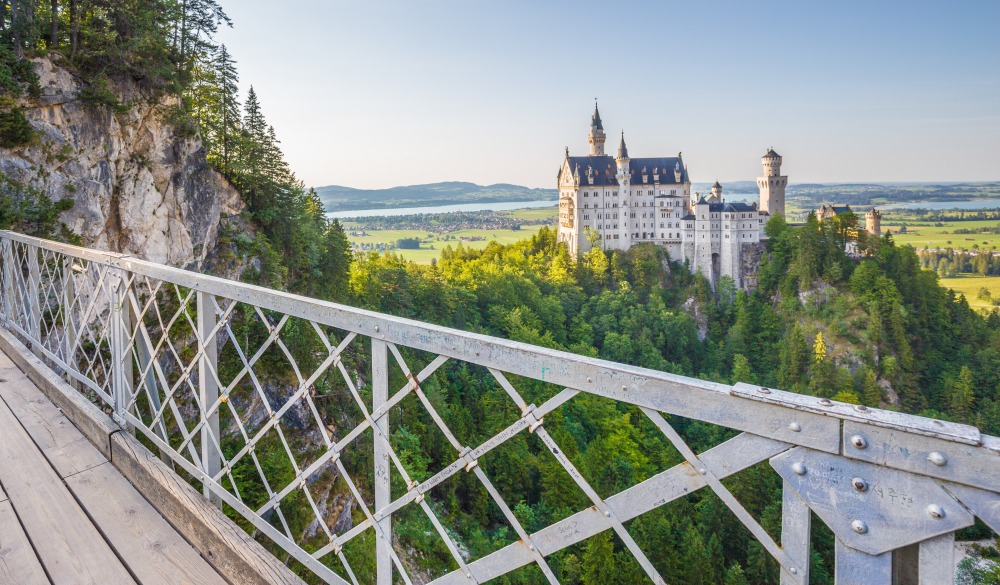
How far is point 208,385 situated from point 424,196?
16813cm

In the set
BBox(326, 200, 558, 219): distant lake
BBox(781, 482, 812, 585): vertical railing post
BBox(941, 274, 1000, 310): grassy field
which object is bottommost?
BBox(941, 274, 1000, 310): grassy field

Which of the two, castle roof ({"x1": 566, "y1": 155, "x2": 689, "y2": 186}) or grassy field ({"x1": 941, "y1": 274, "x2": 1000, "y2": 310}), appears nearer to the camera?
castle roof ({"x1": 566, "y1": 155, "x2": 689, "y2": 186})

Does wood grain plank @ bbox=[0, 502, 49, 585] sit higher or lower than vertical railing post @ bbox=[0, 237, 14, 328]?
lower

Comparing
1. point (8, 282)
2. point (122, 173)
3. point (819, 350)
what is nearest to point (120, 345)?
point (8, 282)

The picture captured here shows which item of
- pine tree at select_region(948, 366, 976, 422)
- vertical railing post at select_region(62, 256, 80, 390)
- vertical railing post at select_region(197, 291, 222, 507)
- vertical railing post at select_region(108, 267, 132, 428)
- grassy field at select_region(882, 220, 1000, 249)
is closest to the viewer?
vertical railing post at select_region(197, 291, 222, 507)

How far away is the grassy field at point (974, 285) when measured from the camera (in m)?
82.2

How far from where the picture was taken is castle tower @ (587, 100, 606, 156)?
3164 inches

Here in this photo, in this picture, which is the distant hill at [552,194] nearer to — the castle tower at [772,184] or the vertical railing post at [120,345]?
the castle tower at [772,184]

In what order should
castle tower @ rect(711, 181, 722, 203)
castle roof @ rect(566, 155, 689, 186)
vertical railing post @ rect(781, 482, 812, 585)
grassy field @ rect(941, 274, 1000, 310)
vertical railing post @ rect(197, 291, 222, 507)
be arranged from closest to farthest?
1. vertical railing post @ rect(781, 482, 812, 585)
2. vertical railing post @ rect(197, 291, 222, 507)
3. castle tower @ rect(711, 181, 722, 203)
4. castle roof @ rect(566, 155, 689, 186)
5. grassy field @ rect(941, 274, 1000, 310)

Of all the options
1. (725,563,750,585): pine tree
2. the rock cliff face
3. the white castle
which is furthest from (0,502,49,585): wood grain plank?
the white castle

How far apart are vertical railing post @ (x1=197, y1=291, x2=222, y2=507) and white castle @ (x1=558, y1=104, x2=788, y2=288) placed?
69834mm

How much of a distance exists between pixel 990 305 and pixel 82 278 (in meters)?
105

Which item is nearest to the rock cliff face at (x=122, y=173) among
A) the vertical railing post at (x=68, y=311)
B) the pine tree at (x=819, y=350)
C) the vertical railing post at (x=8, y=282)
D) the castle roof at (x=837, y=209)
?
the vertical railing post at (x=8, y=282)

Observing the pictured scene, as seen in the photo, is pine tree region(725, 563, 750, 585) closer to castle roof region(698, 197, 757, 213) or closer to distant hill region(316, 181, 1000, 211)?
castle roof region(698, 197, 757, 213)
